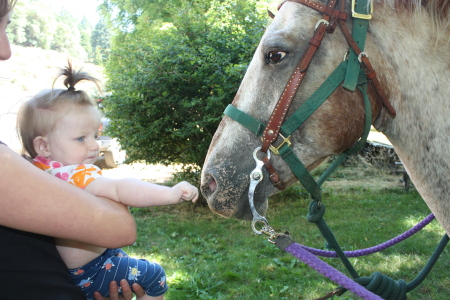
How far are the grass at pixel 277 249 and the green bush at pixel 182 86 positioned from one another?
144 cm

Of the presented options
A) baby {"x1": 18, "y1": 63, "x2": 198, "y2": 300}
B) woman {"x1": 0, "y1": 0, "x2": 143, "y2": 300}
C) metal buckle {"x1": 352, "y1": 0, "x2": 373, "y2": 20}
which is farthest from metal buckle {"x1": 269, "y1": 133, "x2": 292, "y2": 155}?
woman {"x1": 0, "y1": 0, "x2": 143, "y2": 300}

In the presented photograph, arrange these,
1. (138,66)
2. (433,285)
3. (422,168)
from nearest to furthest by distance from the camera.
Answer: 1. (422,168)
2. (433,285)
3. (138,66)

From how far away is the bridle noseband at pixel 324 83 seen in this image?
1.57 m

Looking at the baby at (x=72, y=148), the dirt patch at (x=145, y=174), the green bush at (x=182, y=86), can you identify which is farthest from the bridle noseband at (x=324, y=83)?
the dirt patch at (x=145, y=174)

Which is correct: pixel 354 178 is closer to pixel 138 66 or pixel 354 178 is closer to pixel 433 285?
pixel 433 285

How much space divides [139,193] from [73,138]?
52cm

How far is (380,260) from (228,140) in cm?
377

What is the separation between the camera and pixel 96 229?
1.11 m

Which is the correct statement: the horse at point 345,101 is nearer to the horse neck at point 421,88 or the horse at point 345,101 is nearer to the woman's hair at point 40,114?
the horse neck at point 421,88

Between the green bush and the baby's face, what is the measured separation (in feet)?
12.7

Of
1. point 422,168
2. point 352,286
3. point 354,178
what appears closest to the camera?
point 352,286

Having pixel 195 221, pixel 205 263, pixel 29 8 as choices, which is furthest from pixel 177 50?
pixel 29 8

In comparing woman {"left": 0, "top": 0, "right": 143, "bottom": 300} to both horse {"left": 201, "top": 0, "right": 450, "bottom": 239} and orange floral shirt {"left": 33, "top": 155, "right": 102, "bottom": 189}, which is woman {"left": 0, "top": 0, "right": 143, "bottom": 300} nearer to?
orange floral shirt {"left": 33, "top": 155, "right": 102, "bottom": 189}

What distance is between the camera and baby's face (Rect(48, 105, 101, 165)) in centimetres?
158
